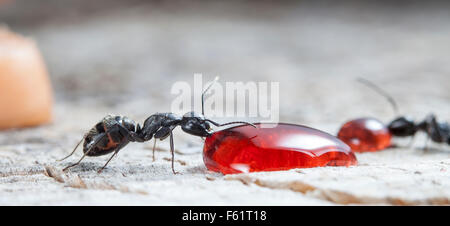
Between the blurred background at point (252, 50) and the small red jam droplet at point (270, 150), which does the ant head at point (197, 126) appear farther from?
the blurred background at point (252, 50)

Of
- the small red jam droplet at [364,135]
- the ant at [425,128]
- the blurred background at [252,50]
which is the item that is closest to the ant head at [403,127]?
the ant at [425,128]

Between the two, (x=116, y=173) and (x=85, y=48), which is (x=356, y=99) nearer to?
(x=116, y=173)

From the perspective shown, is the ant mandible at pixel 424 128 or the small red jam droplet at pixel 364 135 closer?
the small red jam droplet at pixel 364 135

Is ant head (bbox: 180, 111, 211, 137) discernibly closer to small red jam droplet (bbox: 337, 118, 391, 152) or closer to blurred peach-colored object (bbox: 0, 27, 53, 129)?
small red jam droplet (bbox: 337, 118, 391, 152)

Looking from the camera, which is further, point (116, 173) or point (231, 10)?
point (231, 10)

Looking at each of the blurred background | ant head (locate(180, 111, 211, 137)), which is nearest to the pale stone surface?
the blurred background

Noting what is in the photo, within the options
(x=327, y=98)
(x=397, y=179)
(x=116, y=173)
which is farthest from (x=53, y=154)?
(x=327, y=98)
